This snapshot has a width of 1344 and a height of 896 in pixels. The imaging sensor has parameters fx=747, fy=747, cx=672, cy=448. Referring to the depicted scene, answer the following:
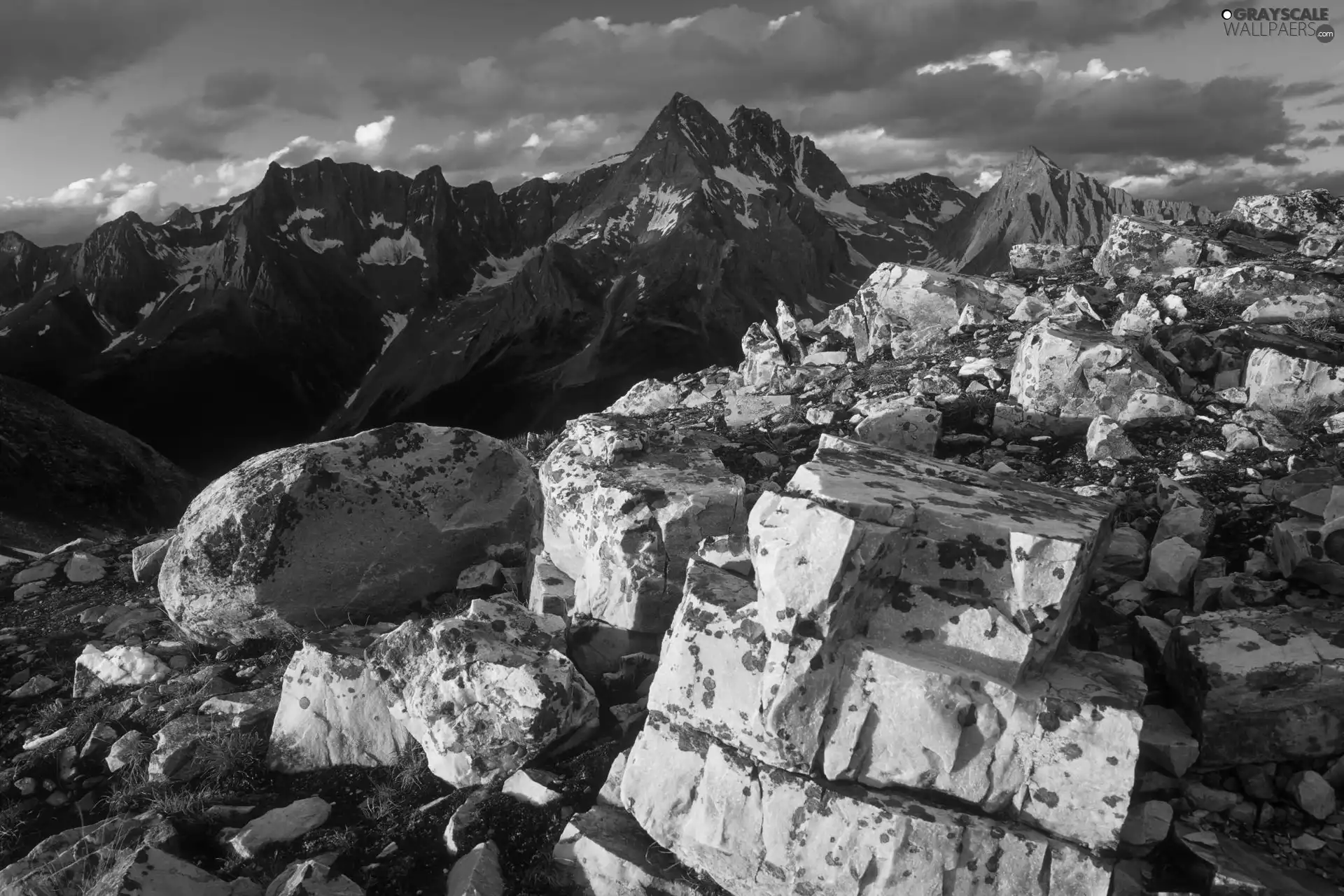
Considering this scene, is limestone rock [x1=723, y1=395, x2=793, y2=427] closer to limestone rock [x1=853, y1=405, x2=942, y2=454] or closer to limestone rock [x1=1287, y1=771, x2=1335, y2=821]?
limestone rock [x1=853, y1=405, x2=942, y2=454]

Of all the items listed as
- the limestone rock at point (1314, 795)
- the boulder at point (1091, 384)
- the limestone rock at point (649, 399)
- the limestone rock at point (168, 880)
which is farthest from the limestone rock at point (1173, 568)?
the limestone rock at point (649, 399)

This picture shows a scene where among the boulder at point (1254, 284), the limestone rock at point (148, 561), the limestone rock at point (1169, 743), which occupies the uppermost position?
the boulder at point (1254, 284)

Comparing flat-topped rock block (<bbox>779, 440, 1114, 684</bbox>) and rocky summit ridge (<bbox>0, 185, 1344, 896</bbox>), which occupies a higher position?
flat-topped rock block (<bbox>779, 440, 1114, 684</bbox>)

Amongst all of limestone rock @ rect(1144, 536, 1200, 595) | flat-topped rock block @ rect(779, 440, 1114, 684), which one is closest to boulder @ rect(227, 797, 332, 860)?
flat-topped rock block @ rect(779, 440, 1114, 684)

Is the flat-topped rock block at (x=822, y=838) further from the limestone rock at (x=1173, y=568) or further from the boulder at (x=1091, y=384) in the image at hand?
the boulder at (x=1091, y=384)

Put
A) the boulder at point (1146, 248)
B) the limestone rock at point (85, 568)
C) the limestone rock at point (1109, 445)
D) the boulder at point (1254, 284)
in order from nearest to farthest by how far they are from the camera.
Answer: the limestone rock at point (1109, 445) < the limestone rock at point (85, 568) < the boulder at point (1254, 284) < the boulder at point (1146, 248)

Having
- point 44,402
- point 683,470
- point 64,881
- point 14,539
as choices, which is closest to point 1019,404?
point 683,470
